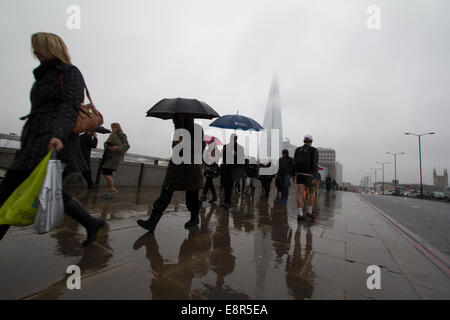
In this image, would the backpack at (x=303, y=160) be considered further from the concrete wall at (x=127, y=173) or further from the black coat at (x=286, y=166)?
the concrete wall at (x=127, y=173)

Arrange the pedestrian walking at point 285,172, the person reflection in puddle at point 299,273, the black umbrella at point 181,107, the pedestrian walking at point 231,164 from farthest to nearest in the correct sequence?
1. the pedestrian walking at point 285,172
2. the pedestrian walking at point 231,164
3. the black umbrella at point 181,107
4. the person reflection in puddle at point 299,273

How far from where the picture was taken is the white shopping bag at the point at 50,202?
4.73 ft

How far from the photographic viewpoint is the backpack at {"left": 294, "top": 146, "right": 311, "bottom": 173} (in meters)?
4.47

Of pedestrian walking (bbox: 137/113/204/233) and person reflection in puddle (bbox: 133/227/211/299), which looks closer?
person reflection in puddle (bbox: 133/227/211/299)

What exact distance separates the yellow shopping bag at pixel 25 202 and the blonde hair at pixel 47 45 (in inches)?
37.4

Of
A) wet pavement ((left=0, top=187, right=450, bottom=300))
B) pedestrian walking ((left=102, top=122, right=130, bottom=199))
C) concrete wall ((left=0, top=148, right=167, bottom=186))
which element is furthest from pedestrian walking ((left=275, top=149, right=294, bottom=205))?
concrete wall ((left=0, top=148, right=167, bottom=186))

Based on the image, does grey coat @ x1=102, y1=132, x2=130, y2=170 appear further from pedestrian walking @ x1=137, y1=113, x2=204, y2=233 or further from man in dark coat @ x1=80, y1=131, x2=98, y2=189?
pedestrian walking @ x1=137, y1=113, x2=204, y2=233

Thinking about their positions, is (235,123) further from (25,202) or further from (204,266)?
(25,202)

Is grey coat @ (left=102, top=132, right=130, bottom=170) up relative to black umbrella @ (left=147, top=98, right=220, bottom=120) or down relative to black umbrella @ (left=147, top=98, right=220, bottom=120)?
down

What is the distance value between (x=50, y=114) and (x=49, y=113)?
0.04 feet

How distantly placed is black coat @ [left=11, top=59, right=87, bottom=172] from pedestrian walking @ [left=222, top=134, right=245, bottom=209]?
3.51 metres

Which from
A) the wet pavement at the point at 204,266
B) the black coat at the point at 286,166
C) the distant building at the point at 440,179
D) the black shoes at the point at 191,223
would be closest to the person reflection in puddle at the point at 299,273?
the wet pavement at the point at 204,266
